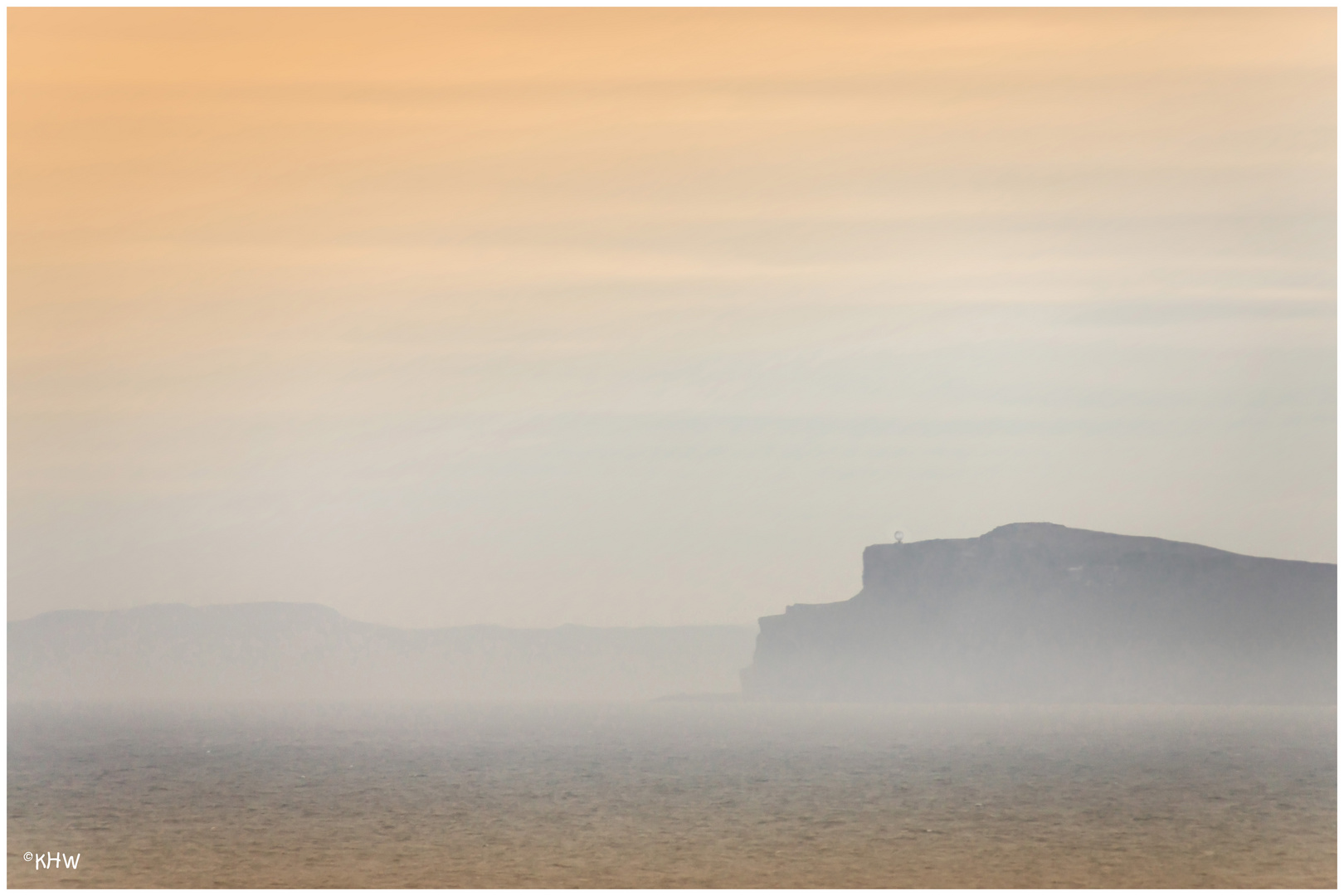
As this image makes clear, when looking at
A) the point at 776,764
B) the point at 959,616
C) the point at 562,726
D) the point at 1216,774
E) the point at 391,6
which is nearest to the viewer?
the point at 391,6

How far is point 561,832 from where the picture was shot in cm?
1983

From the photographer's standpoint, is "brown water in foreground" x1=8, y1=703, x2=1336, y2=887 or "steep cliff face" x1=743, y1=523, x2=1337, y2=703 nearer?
"brown water in foreground" x1=8, y1=703, x2=1336, y2=887

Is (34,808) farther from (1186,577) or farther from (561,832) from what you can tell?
(1186,577)

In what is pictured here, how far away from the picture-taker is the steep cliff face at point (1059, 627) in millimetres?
97688

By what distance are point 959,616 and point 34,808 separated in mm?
99458

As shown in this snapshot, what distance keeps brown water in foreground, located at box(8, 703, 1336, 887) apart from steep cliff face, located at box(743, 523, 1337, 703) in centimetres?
5435

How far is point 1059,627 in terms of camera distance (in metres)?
112

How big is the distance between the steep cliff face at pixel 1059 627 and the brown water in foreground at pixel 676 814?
178 ft

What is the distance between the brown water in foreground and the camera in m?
16.2

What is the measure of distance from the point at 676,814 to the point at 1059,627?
317 feet

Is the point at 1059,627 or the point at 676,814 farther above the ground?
the point at 676,814

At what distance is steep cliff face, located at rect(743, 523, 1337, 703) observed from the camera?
320 feet

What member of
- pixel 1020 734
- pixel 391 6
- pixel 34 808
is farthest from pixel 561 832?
pixel 1020 734

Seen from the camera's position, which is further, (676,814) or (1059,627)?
(1059,627)
